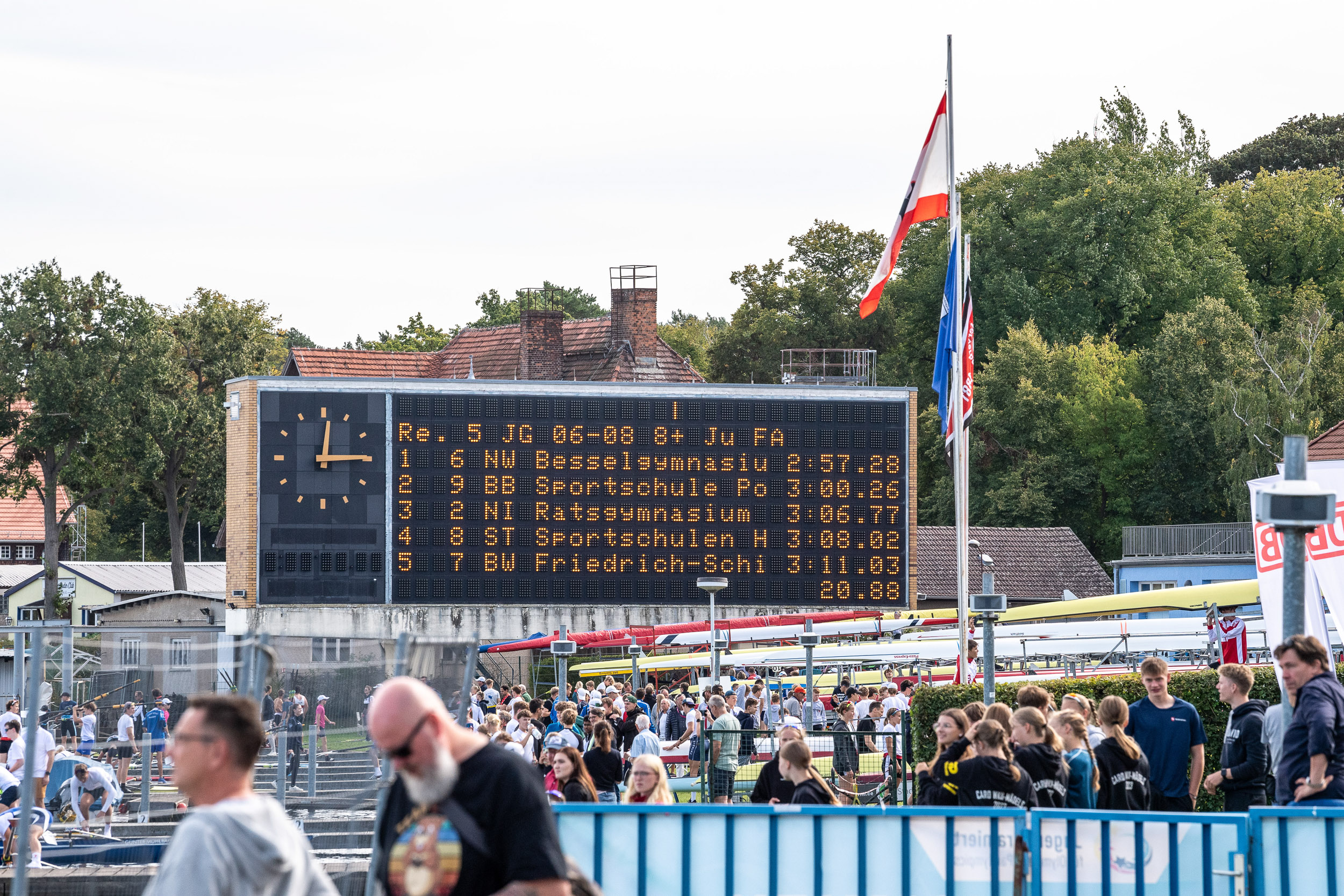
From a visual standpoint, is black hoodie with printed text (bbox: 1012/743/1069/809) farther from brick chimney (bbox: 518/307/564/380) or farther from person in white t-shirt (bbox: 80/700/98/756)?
brick chimney (bbox: 518/307/564/380)

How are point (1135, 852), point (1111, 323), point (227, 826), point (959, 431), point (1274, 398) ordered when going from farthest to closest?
point (1111, 323)
point (1274, 398)
point (959, 431)
point (1135, 852)
point (227, 826)

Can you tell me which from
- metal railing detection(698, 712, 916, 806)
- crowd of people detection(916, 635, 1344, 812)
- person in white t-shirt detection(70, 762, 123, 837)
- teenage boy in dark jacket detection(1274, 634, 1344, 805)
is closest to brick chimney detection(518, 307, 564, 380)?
metal railing detection(698, 712, 916, 806)

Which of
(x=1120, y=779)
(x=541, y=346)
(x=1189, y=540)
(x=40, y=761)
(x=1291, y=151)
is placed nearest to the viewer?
(x=1120, y=779)

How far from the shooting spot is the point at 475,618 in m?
36.1

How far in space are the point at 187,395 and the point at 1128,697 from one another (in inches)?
2131

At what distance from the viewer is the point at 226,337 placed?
66.3 meters

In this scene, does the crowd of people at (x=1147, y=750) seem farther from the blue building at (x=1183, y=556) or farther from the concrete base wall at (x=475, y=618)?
the blue building at (x=1183, y=556)

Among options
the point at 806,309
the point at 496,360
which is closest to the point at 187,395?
the point at 496,360

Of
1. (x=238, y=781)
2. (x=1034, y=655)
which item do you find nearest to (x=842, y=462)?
(x=1034, y=655)

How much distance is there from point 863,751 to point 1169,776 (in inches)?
209

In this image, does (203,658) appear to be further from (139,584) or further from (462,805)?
(139,584)

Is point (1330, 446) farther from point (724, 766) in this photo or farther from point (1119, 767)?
point (1119, 767)

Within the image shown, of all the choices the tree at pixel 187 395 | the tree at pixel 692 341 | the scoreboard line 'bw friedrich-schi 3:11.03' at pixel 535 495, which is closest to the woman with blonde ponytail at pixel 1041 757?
the scoreboard line 'bw friedrich-schi 3:11.03' at pixel 535 495

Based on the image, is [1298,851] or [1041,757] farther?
[1041,757]
